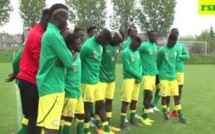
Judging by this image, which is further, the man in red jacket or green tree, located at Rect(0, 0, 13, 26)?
green tree, located at Rect(0, 0, 13, 26)

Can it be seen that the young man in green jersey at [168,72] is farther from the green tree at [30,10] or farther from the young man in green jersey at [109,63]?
the green tree at [30,10]

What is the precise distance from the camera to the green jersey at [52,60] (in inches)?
172

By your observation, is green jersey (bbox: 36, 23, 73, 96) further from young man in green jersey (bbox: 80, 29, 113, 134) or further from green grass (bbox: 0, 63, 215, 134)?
green grass (bbox: 0, 63, 215, 134)

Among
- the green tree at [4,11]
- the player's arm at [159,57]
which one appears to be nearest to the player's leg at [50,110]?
the player's arm at [159,57]

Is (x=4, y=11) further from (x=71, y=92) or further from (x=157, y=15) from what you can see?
(x=71, y=92)

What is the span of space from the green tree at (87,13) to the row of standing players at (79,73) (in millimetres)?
31453

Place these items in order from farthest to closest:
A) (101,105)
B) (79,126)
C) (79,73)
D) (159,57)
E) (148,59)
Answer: (159,57)
(148,59)
(101,105)
(79,126)
(79,73)

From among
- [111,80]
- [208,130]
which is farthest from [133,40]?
[208,130]

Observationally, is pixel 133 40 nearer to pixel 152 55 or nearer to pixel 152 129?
pixel 152 55

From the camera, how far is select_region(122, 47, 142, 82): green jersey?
764 cm

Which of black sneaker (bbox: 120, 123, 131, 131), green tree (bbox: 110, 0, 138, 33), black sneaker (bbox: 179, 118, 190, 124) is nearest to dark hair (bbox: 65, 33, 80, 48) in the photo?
black sneaker (bbox: 120, 123, 131, 131)

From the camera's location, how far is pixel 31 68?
5078 mm

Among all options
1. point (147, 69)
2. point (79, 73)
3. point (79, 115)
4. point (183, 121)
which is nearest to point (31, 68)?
point (79, 73)

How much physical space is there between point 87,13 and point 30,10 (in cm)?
592
